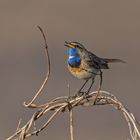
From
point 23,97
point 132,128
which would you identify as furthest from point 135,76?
point 132,128

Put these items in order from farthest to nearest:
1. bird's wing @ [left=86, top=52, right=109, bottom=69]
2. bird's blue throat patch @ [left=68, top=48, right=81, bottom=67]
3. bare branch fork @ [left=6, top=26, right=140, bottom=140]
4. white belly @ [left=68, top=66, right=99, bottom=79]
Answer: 1. bird's blue throat patch @ [left=68, top=48, right=81, bottom=67]
2. white belly @ [left=68, top=66, right=99, bottom=79]
3. bird's wing @ [left=86, top=52, right=109, bottom=69]
4. bare branch fork @ [left=6, top=26, right=140, bottom=140]

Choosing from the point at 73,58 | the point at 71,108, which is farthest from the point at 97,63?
the point at 71,108

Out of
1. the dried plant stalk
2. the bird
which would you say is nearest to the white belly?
the bird

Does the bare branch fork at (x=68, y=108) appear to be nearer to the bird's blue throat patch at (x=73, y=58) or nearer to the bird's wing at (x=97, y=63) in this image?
the bird's wing at (x=97, y=63)

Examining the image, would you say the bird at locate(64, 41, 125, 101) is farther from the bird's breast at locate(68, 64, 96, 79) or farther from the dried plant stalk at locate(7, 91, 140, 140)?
the dried plant stalk at locate(7, 91, 140, 140)

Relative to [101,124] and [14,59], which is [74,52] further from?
[14,59]

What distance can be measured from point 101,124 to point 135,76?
3117 mm

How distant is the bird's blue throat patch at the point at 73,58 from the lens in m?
6.13

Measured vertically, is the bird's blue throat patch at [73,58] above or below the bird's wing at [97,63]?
above

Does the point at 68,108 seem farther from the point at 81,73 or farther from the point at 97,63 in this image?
the point at 81,73

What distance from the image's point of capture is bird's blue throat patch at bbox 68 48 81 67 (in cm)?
613

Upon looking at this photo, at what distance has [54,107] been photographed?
4137mm

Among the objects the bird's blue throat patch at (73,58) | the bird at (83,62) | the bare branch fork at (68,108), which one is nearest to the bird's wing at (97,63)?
the bird at (83,62)

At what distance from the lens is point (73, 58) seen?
626cm
